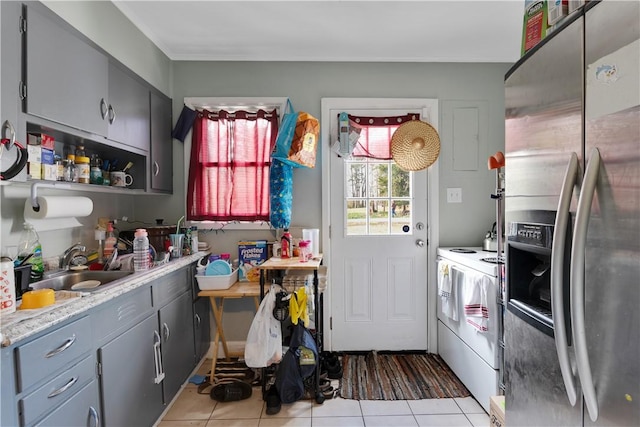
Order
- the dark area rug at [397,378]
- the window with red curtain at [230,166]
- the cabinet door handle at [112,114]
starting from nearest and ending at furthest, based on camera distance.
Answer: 1. the cabinet door handle at [112,114]
2. the dark area rug at [397,378]
3. the window with red curtain at [230,166]

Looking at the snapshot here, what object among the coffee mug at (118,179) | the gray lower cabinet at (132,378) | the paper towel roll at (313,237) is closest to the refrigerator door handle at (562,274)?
the gray lower cabinet at (132,378)

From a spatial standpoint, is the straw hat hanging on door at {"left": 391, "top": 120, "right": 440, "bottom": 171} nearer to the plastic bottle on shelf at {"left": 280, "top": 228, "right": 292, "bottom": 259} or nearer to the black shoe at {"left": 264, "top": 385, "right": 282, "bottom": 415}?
the plastic bottle on shelf at {"left": 280, "top": 228, "right": 292, "bottom": 259}

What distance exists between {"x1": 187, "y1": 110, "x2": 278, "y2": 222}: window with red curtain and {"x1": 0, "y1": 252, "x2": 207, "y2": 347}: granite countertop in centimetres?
98

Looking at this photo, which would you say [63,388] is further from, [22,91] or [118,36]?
[118,36]

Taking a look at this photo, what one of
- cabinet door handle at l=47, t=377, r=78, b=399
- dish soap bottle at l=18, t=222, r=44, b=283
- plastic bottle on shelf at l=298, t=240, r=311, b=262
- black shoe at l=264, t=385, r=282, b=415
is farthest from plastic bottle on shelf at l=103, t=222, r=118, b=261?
black shoe at l=264, t=385, r=282, b=415

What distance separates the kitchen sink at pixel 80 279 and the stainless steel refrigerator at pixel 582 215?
194 cm

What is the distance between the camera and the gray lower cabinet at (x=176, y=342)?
1989 millimetres

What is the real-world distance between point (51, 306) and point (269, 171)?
1705mm

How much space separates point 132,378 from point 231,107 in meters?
2.13

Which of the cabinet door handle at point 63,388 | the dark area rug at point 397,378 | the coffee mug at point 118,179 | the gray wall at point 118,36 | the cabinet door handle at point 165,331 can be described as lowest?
the dark area rug at point 397,378

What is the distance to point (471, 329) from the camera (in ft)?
7.16

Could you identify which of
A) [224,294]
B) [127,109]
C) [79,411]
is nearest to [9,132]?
[127,109]

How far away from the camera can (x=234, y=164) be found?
2742mm

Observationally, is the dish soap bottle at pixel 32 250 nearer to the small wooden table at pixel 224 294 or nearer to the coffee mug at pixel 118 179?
the coffee mug at pixel 118 179
